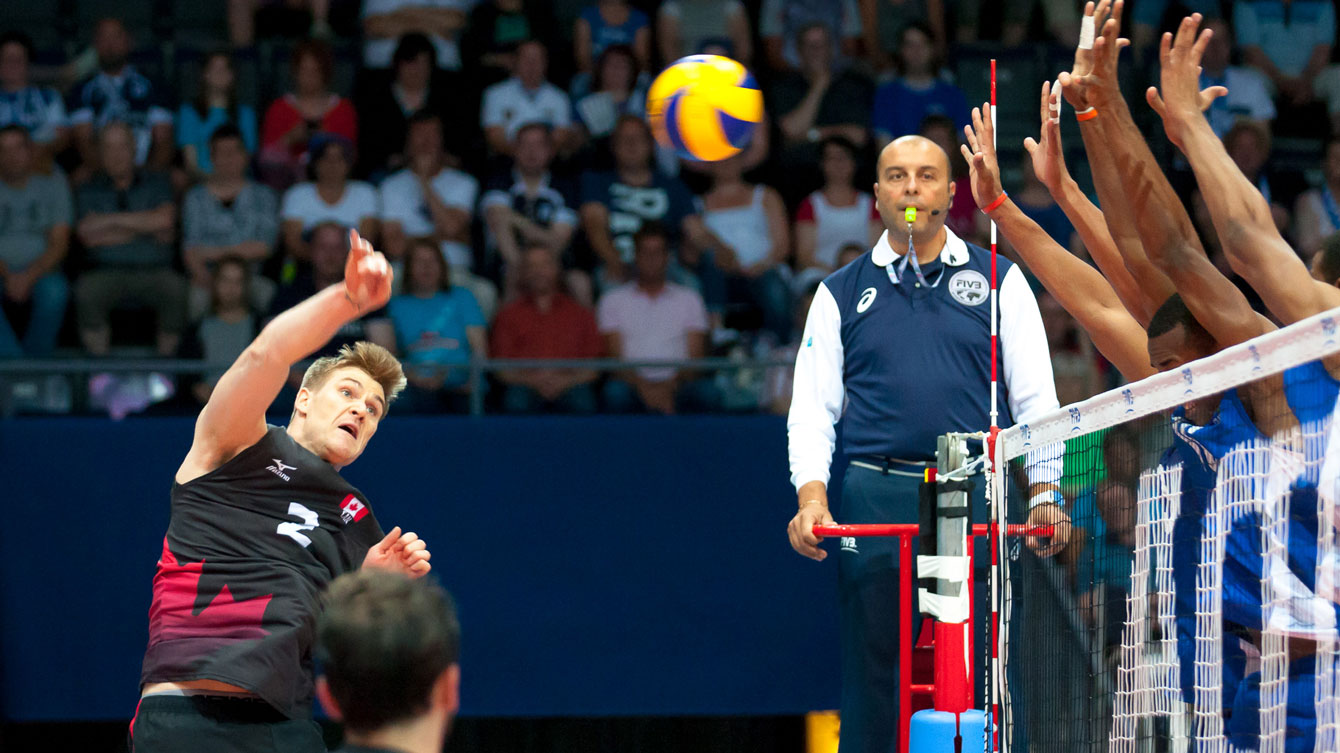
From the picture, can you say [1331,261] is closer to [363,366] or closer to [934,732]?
[934,732]

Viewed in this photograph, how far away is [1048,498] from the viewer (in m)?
4.20

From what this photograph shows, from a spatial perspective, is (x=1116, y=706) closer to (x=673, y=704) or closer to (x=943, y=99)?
(x=673, y=704)

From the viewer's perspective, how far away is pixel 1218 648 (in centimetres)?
345

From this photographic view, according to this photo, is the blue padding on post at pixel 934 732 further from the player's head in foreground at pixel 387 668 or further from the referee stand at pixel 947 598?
the player's head in foreground at pixel 387 668

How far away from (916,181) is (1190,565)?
1993 mm

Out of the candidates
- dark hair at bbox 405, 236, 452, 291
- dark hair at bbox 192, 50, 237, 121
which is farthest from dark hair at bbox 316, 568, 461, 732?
dark hair at bbox 192, 50, 237, 121

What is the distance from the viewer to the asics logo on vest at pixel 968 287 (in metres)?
5.20

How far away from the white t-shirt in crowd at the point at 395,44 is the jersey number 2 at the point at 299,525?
5.79 metres

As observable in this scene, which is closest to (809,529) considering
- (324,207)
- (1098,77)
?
(1098,77)

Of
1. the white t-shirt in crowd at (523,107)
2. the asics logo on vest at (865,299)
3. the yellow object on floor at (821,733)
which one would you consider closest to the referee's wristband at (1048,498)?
the asics logo on vest at (865,299)

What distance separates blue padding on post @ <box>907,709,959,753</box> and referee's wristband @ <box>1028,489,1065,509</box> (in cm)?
70

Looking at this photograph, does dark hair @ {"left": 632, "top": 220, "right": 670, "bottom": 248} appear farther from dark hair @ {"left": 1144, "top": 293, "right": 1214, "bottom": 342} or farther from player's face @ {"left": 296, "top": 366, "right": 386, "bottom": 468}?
dark hair @ {"left": 1144, "top": 293, "right": 1214, "bottom": 342}

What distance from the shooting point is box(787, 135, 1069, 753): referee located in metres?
4.98

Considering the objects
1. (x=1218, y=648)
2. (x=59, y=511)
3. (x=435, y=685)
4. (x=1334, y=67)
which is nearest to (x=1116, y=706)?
(x=1218, y=648)
